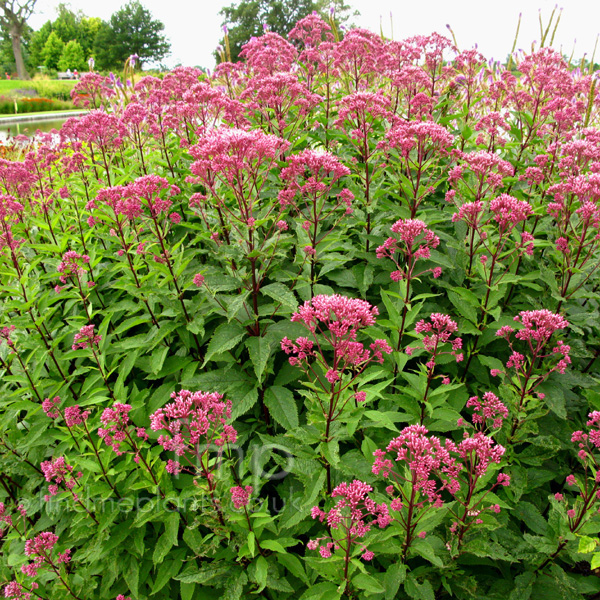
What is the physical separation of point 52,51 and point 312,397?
387 ft

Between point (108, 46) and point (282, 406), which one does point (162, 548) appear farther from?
point (108, 46)

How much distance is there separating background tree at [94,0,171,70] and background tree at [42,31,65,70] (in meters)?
9.43

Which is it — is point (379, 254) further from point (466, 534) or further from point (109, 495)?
point (109, 495)

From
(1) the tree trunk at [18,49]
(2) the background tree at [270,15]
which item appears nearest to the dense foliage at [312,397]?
(2) the background tree at [270,15]

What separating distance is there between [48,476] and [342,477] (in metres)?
2.24

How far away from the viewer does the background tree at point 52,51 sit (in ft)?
296

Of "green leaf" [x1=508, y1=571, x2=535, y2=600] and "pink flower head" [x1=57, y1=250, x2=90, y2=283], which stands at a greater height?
"pink flower head" [x1=57, y1=250, x2=90, y2=283]

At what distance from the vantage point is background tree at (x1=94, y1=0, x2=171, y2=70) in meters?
86.2

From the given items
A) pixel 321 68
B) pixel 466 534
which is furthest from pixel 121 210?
pixel 321 68

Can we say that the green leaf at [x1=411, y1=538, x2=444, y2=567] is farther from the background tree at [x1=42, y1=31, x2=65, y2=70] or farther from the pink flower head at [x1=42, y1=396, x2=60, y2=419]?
the background tree at [x1=42, y1=31, x2=65, y2=70]

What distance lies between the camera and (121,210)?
3.55 metres

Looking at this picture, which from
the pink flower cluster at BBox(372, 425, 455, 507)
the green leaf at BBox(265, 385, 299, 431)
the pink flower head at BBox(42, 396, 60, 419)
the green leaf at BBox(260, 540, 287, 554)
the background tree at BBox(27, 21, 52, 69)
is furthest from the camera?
the background tree at BBox(27, 21, 52, 69)

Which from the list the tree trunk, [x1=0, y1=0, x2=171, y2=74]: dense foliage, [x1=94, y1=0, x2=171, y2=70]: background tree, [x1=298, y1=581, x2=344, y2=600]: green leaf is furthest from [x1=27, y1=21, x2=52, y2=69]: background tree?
[x1=298, y1=581, x2=344, y2=600]: green leaf

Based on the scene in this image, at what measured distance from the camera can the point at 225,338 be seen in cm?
331
